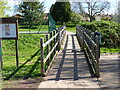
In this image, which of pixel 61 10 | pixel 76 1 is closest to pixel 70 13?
pixel 61 10

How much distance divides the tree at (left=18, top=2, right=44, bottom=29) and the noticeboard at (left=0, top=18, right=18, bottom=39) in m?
21.0

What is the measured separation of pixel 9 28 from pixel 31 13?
78.3ft

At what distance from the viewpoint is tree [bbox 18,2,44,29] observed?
29875 mm

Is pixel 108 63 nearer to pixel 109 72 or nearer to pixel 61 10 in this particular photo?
pixel 109 72

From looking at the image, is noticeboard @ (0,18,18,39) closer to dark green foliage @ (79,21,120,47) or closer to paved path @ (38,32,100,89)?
paved path @ (38,32,100,89)

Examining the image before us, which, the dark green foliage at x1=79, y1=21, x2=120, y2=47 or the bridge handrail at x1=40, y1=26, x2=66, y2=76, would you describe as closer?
the bridge handrail at x1=40, y1=26, x2=66, y2=76

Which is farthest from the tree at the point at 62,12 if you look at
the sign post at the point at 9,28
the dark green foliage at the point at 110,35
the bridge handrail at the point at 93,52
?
the sign post at the point at 9,28

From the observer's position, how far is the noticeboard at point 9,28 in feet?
25.9

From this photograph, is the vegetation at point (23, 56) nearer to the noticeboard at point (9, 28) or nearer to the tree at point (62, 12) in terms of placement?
the noticeboard at point (9, 28)

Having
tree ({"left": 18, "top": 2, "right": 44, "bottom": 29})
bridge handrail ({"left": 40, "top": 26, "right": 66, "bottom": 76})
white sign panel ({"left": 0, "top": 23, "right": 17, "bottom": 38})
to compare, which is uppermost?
tree ({"left": 18, "top": 2, "right": 44, "bottom": 29})

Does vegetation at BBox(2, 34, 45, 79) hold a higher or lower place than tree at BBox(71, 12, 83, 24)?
lower

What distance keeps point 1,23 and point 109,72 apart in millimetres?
3920

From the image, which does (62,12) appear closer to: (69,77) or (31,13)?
(31,13)

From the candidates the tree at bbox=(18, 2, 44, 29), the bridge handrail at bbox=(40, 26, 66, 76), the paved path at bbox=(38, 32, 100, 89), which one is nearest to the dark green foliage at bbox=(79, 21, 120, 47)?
the bridge handrail at bbox=(40, 26, 66, 76)
